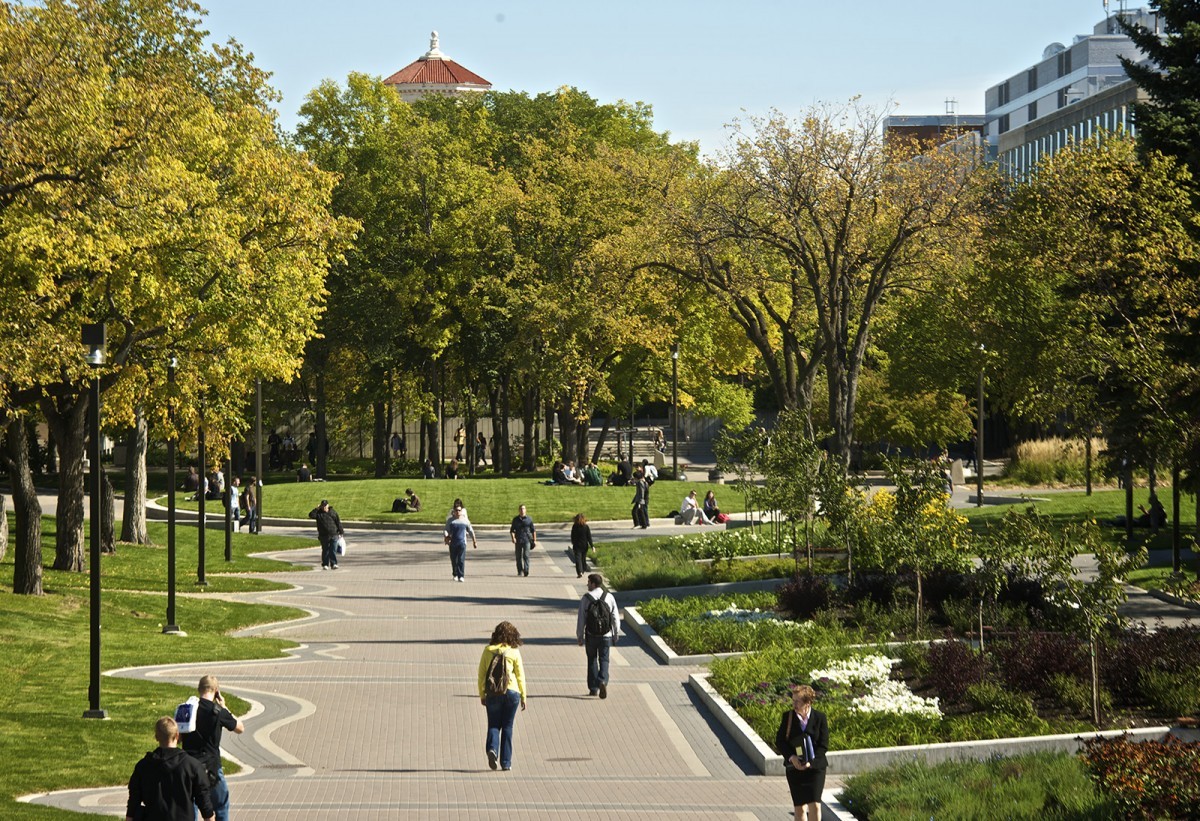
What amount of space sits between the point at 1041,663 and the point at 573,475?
37.0 m

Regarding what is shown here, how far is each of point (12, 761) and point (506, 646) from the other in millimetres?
4760

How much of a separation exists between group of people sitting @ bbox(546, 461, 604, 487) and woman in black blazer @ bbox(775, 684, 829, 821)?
40745 millimetres

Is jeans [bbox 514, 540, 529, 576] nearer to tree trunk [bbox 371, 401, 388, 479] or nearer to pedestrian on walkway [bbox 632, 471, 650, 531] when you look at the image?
pedestrian on walkway [bbox 632, 471, 650, 531]

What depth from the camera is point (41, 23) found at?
24.8m

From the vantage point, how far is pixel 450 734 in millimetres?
16656

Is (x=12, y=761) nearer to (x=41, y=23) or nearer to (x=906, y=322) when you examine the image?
(x=41, y=23)

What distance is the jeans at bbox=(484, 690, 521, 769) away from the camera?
14516mm

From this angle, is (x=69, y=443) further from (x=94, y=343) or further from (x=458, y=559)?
(x=94, y=343)

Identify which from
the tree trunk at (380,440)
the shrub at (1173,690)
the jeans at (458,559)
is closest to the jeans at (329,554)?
the jeans at (458,559)

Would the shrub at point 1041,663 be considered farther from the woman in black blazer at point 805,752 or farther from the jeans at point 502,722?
the jeans at point 502,722

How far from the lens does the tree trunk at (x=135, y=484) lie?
115 ft

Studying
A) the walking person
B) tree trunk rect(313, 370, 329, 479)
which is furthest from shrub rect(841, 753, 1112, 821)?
tree trunk rect(313, 370, 329, 479)

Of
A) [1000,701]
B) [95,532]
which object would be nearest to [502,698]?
[1000,701]

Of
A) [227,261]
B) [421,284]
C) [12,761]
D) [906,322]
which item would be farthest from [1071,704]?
[906,322]
